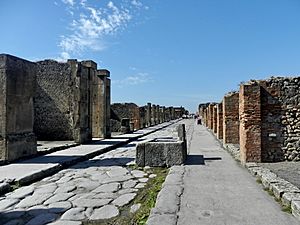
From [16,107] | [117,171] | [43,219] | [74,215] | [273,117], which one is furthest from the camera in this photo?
[16,107]

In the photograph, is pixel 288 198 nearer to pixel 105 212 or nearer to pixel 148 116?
pixel 105 212

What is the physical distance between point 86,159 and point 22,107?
2447mm

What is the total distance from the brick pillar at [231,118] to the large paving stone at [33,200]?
879 cm

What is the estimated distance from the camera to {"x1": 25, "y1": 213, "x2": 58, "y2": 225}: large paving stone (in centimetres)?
397

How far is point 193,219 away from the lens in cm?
379

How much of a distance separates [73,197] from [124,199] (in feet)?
2.76

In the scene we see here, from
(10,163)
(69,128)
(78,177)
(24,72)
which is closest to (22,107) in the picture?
(24,72)

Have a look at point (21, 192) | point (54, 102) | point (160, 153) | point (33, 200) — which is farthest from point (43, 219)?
point (54, 102)

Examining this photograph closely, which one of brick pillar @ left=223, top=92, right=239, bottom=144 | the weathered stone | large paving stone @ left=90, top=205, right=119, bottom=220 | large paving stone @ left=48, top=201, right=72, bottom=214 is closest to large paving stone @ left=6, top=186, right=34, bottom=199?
large paving stone @ left=48, top=201, right=72, bottom=214

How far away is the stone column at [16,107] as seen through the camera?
8.57m

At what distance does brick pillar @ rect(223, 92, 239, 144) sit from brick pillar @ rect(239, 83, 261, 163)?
4.27 meters

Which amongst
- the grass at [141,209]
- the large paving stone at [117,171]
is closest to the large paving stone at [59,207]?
the grass at [141,209]

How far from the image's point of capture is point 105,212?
172 inches

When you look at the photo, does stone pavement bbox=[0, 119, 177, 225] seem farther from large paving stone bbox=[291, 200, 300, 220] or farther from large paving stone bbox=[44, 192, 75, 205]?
large paving stone bbox=[291, 200, 300, 220]
